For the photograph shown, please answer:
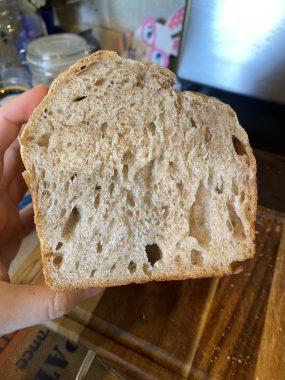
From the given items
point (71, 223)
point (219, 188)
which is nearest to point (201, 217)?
point (219, 188)

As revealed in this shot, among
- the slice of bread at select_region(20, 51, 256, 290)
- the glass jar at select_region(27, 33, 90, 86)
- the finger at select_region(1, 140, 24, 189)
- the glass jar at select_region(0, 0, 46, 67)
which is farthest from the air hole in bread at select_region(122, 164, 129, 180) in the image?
the glass jar at select_region(0, 0, 46, 67)

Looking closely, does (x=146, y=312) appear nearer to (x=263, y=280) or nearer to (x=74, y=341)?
(x=74, y=341)

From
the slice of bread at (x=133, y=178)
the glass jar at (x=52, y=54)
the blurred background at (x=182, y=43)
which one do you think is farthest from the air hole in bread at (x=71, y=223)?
the glass jar at (x=52, y=54)

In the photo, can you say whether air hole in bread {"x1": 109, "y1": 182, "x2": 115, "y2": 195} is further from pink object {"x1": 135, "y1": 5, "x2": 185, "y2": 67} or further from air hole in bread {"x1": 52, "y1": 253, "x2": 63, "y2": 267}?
pink object {"x1": 135, "y1": 5, "x2": 185, "y2": 67}

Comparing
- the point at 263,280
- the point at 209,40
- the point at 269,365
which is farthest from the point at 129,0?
the point at 269,365

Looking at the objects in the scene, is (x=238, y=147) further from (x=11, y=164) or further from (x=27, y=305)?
(x=11, y=164)

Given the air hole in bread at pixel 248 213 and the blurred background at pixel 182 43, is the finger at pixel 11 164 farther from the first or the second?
the air hole in bread at pixel 248 213
